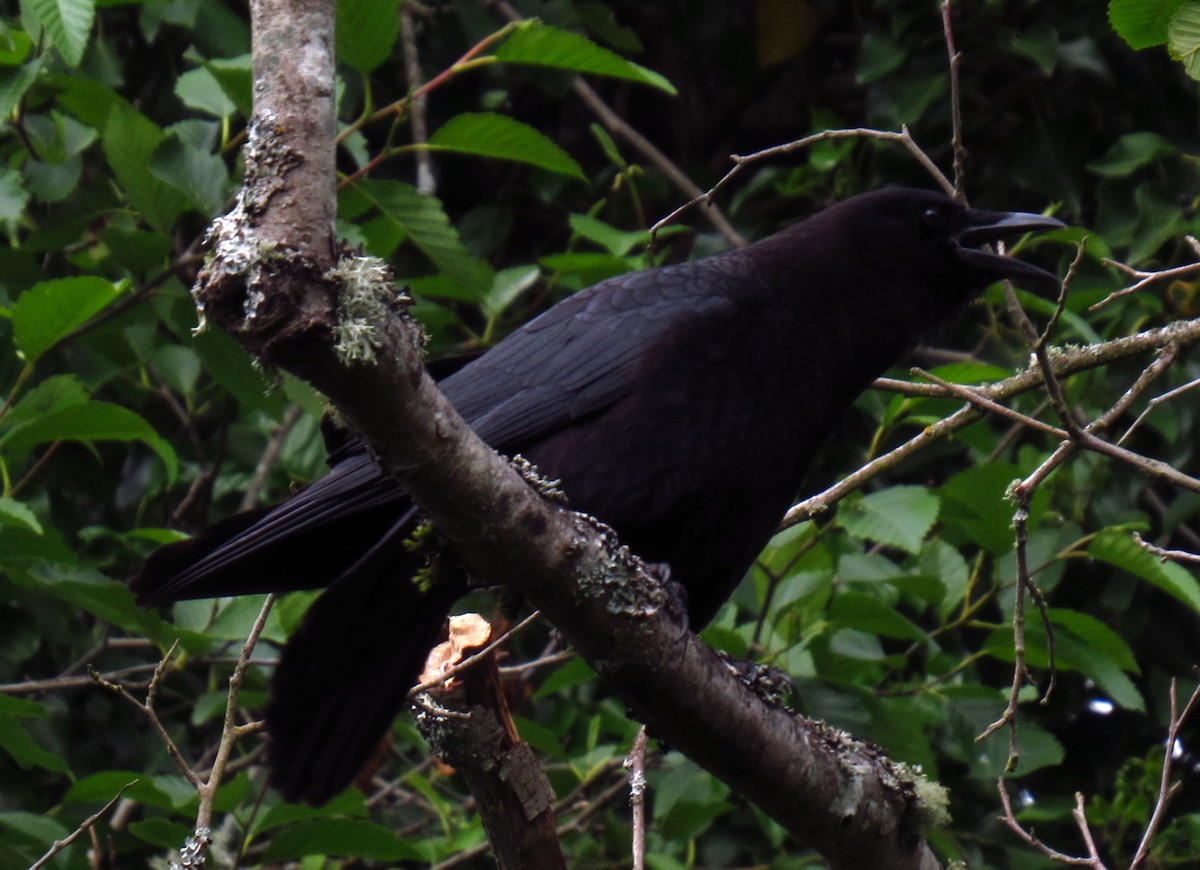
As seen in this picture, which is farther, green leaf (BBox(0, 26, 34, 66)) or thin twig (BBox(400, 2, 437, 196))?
thin twig (BBox(400, 2, 437, 196))

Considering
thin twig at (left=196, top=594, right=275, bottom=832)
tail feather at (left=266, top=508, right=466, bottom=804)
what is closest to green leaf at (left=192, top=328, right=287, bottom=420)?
tail feather at (left=266, top=508, right=466, bottom=804)

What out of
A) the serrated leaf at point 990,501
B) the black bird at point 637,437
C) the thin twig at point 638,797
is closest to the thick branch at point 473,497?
the thin twig at point 638,797

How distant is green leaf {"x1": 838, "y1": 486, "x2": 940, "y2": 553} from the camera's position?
11.4ft

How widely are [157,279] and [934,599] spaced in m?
2.09

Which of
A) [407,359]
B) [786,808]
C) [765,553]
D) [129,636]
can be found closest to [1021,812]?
[765,553]

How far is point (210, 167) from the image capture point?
3.45 m

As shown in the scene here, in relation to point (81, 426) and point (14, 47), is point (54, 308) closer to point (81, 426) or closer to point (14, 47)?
point (81, 426)

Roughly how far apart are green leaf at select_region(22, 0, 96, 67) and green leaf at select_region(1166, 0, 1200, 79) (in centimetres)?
225

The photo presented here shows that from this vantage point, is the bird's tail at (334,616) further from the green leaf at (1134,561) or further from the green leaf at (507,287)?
the green leaf at (1134,561)

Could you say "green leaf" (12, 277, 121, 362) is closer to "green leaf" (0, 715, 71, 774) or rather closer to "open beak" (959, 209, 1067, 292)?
"green leaf" (0, 715, 71, 774)

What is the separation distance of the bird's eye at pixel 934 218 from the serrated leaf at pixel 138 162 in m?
1.84

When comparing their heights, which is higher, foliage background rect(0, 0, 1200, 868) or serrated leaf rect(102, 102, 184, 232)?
serrated leaf rect(102, 102, 184, 232)

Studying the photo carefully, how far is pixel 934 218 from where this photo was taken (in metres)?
3.57

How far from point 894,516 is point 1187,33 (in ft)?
4.84
